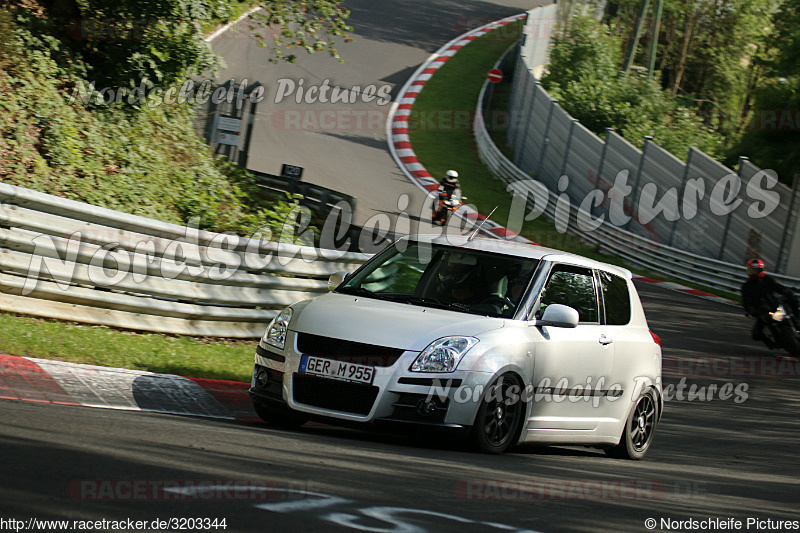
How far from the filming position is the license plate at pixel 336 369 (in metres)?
6.84

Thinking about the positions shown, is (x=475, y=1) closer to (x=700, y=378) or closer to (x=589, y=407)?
(x=700, y=378)

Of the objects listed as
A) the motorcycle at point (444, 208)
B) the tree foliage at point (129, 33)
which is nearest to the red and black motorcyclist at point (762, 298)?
the motorcycle at point (444, 208)

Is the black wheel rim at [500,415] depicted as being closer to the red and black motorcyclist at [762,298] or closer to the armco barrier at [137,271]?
the armco barrier at [137,271]

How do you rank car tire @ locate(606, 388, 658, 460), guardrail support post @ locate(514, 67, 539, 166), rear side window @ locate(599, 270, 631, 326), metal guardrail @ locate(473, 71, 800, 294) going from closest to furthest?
1. rear side window @ locate(599, 270, 631, 326)
2. car tire @ locate(606, 388, 658, 460)
3. metal guardrail @ locate(473, 71, 800, 294)
4. guardrail support post @ locate(514, 67, 539, 166)

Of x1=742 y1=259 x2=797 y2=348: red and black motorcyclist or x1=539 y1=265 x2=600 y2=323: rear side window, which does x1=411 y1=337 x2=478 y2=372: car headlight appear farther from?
x1=742 y1=259 x2=797 y2=348: red and black motorcyclist

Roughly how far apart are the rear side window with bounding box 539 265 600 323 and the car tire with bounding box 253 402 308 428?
2.14 m

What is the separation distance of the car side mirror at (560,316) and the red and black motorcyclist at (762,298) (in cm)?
1046

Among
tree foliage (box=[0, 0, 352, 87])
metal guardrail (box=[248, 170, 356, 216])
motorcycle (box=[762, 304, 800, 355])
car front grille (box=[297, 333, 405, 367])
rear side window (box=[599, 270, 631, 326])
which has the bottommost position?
motorcycle (box=[762, 304, 800, 355])

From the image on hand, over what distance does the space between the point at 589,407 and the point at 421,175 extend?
2251 cm

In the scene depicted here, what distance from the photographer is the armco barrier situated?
8.85 meters

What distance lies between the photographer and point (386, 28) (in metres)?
47.7

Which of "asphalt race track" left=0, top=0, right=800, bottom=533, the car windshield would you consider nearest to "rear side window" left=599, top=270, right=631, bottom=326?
the car windshield

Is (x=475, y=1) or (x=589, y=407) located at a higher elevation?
(x=475, y=1)

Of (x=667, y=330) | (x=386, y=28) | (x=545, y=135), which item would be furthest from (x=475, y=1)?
(x=667, y=330)
